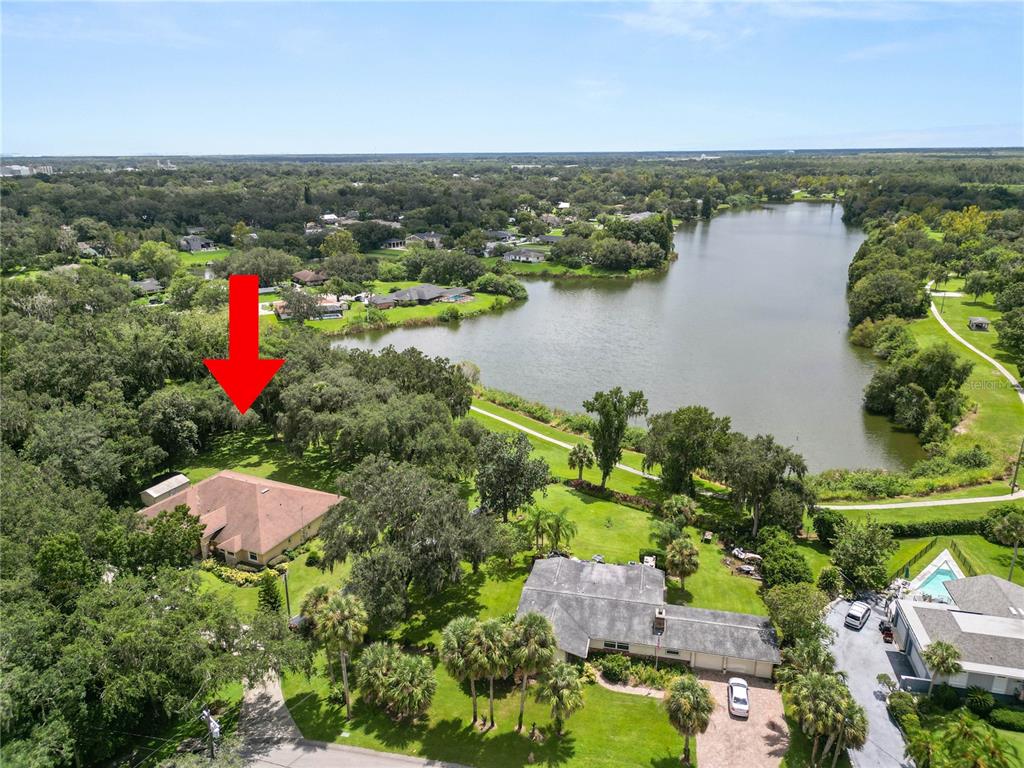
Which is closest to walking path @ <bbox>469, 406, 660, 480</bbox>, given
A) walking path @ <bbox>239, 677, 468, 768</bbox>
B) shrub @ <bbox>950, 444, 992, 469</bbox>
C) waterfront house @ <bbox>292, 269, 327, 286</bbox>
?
shrub @ <bbox>950, 444, 992, 469</bbox>

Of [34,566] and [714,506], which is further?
[714,506]

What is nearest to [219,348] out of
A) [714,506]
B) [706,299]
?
[714,506]

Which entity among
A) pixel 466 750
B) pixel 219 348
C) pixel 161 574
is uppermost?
pixel 219 348

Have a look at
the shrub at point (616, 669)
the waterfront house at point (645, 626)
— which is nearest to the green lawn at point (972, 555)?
the waterfront house at point (645, 626)

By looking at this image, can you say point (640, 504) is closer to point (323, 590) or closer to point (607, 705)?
point (607, 705)

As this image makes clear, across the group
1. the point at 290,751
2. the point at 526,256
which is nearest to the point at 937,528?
the point at 290,751

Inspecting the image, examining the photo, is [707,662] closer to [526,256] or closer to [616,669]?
[616,669]

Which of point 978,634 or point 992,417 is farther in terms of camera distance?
point 992,417

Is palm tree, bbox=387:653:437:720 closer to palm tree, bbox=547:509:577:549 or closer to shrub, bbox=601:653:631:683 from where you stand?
shrub, bbox=601:653:631:683
